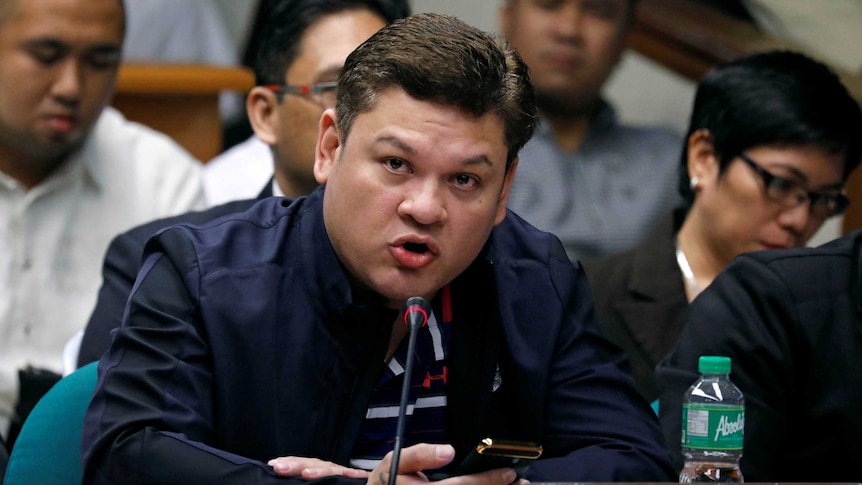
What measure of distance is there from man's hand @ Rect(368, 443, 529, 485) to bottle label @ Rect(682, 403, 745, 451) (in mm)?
347

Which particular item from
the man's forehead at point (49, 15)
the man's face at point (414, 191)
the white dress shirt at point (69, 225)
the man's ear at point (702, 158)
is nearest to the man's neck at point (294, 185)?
the white dress shirt at point (69, 225)

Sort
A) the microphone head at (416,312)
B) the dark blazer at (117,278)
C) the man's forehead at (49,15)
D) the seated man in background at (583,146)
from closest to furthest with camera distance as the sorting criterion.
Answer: the microphone head at (416,312)
the dark blazer at (117,278)
the man's forehead at (49,15)
the seated man in background at (583,146)

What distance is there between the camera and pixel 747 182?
10.2 feet

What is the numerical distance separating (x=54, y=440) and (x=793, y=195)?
1837mm

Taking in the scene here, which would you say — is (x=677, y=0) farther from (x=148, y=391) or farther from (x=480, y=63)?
(x=148, y=391)

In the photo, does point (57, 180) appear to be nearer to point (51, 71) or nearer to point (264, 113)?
point (51, 71)

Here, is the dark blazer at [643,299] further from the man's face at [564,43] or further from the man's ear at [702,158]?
the man's face at [564,43]

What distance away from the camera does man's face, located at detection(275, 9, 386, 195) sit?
120 inches

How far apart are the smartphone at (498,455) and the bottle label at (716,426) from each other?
32cm

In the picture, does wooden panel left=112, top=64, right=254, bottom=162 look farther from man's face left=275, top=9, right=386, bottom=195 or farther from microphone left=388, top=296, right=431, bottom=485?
microphone left=388, top=296, right=431, bottom=485

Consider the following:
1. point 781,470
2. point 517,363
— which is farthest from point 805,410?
point 517,363

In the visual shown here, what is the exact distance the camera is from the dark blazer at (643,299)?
2.99 m

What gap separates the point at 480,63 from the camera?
1903 millimetres

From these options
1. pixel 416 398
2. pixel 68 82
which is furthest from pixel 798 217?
pixel 68 82
